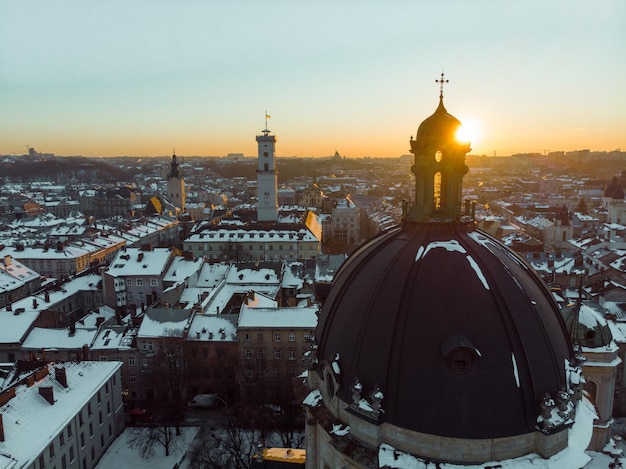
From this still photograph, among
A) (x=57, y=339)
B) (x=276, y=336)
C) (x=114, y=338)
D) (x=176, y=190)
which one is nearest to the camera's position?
(x=276, y=336)

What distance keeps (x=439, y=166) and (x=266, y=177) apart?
310ft

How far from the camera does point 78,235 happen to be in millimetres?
120688

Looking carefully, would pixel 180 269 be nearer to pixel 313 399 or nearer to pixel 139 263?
pixel 139 263

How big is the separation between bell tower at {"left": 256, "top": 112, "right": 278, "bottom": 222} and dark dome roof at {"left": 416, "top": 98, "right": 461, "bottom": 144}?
94.0 m

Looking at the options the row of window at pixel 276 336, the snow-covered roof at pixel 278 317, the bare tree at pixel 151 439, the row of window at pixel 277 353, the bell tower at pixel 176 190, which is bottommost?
the bare tree at pixel 151 439

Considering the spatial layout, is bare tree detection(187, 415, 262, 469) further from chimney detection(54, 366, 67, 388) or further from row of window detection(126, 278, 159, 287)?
row of window detection(126, 278, 159, 287)

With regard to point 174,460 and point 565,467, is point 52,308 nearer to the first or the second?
point 174,460

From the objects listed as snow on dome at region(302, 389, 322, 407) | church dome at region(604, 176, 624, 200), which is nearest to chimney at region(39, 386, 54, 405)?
snow on dome at region(302, 389, 322, 407)

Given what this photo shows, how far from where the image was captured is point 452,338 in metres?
18.5

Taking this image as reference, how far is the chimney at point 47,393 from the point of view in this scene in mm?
37500

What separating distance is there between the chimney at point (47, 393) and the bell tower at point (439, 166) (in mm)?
30660

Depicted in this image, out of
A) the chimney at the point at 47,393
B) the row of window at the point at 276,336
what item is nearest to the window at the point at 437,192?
the row of window at the point at 276,336

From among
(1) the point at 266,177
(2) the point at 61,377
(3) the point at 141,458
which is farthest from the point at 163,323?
(1) the point at 266,177

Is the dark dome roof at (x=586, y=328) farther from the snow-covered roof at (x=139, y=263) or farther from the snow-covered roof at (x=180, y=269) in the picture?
the snow-covered roof at (x=139, y=263)
